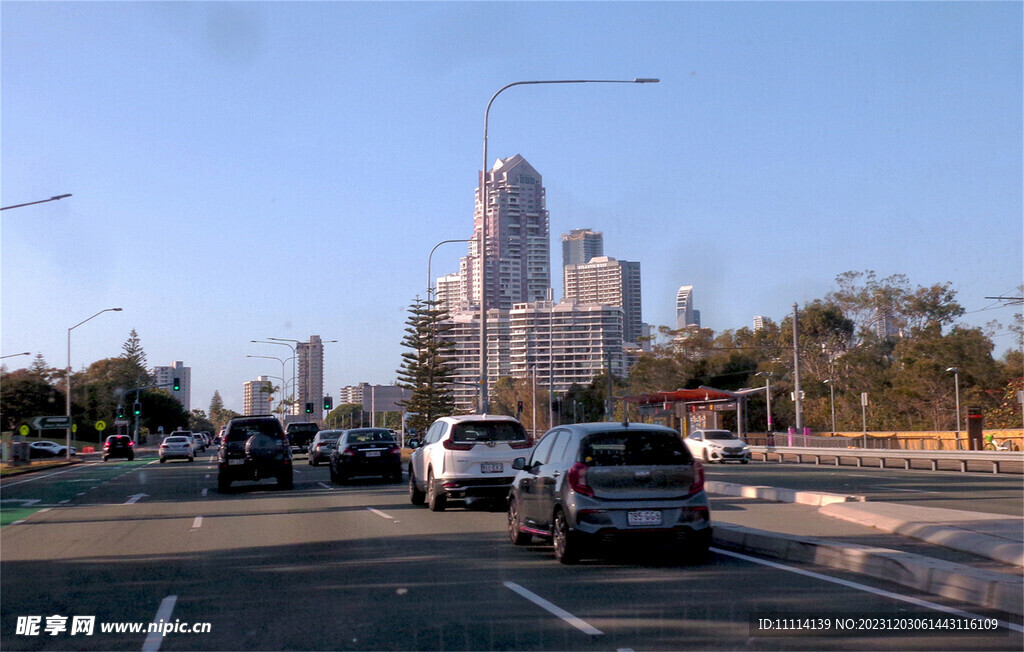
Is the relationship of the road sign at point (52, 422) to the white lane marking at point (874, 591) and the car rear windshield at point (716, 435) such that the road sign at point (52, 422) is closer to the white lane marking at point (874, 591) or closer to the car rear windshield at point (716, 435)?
the car rear windshield at point (716, 435)

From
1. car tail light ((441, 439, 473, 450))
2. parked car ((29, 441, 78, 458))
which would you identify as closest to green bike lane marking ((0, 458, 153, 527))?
car tail light ((441, 439, 473, 450))

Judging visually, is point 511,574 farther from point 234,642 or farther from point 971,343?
point 971,343

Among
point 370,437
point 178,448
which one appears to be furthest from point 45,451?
point 370,437

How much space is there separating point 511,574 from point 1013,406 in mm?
55782

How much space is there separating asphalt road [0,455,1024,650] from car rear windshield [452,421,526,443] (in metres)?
1.93

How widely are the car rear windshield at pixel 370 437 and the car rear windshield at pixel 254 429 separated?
2716 millimetres

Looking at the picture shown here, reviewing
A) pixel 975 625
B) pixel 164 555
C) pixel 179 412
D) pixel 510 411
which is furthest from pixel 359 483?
pixel 179 412

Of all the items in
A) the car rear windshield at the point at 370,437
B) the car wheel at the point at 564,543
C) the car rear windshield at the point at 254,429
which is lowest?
the car wheel at the point at 564,543

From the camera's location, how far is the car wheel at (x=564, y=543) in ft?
36.5

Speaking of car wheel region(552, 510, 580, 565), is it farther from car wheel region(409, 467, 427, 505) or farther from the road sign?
the road sign

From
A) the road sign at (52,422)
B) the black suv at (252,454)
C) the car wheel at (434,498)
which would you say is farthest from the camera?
the road sign at (52,422)

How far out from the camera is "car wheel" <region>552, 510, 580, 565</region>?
1113 cm

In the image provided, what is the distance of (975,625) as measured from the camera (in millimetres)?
7672

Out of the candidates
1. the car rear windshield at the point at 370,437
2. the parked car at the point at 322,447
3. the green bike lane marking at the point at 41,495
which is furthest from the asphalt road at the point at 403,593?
the parked car at the point at 322,447
